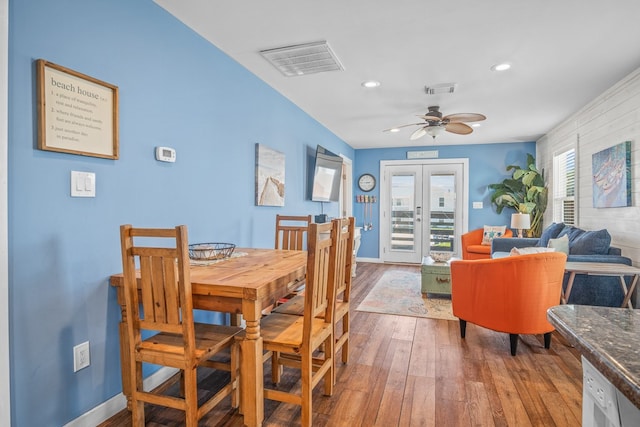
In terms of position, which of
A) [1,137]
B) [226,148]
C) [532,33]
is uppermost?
[532,33]

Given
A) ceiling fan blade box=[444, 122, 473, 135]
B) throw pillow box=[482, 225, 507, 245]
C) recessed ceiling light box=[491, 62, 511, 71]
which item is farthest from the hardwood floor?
throw pillow box=[482, 225, 507, 245]

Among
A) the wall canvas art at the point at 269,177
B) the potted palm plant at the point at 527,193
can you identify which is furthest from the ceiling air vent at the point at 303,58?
the potted palm plant at the point at 527,193

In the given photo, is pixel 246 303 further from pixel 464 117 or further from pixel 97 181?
pixel 464 117

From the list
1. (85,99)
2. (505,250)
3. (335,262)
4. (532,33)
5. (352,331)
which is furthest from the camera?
(505,250)

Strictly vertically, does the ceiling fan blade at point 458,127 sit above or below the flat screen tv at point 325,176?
above

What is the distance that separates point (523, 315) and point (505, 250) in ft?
8.77

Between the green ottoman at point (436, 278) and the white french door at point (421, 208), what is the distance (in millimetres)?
2652

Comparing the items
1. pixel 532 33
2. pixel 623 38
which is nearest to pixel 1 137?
pixel 532 33

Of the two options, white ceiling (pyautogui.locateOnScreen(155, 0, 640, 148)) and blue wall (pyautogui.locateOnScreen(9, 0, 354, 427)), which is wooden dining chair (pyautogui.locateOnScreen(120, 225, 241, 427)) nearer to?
blue wall (pyautogui.locateOnScreen(9, 0, 354, 427))

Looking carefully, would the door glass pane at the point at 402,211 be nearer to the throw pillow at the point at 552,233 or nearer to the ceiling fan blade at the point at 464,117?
the throw pillow at the point at 552,233

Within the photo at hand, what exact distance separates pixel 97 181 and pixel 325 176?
3465 millimetres

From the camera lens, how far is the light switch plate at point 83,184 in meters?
1.68

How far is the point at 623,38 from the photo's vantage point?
256 cm

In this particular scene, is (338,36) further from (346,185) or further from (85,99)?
(346,185)
